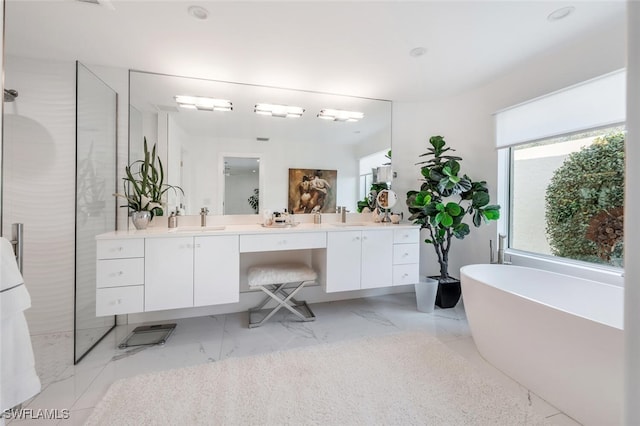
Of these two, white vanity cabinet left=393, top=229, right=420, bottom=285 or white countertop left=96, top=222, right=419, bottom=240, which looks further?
white vanity cabinet left=393, top=229, right=420, bottom=285

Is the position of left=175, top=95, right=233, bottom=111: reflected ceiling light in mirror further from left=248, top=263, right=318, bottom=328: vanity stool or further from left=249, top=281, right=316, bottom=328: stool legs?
left=249, top=281, right=316, bottom=328: stool legs

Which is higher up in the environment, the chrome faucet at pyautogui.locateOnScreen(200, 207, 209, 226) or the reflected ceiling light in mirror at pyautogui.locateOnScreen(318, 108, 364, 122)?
the reflected ceiling light in mirror at pyautogui.locateOnScreen(318, 108, 364, 122)

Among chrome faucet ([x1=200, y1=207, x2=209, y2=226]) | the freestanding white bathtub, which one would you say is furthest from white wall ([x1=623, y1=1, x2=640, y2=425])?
chrome faucet ([x1=200, y1=207, x2=209, y2=226])

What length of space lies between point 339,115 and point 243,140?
1.15 meters

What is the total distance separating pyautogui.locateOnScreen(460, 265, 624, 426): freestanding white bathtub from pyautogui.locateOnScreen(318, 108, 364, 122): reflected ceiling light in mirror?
2.03m

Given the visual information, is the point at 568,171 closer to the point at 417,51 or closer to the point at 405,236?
the point at 405,236

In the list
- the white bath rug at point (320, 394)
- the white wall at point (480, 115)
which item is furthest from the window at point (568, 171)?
the white bath rug at point (320, 394)

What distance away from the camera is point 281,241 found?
2324 millimetres

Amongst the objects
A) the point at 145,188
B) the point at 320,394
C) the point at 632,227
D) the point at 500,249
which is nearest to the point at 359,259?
the point at 320,394

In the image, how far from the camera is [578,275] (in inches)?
80.6

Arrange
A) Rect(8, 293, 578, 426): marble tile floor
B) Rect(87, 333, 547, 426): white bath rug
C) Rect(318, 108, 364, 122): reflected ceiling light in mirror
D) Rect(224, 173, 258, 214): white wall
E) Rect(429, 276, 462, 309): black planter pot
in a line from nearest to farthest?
Rect(87, 333, 547, 426): white bath rug < Rect(8, 293, 578, 426): marble tile floor < Rect(224, 173, 258, 214): white wall < Rect(429, 276, 462, 309): black planter pot < Rect(318, 108, 364, 122): reflected ceiling light in mirror

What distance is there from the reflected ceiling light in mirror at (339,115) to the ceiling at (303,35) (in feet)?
1.60

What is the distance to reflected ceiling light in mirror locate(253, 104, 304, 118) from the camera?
8.98ft

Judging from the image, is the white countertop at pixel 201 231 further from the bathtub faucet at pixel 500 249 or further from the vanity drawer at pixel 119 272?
the bathtub faucet at pixel 500 249
